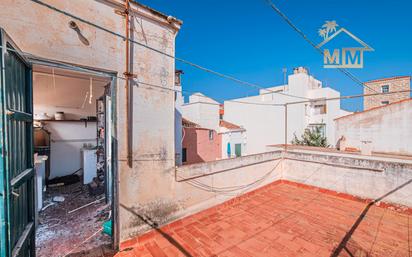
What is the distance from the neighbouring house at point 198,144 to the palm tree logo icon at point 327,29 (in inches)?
337

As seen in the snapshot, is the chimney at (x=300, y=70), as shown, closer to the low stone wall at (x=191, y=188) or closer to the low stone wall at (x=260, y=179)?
the low stone wall at (x=260, y=179)

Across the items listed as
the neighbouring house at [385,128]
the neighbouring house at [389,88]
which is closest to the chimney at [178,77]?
the neighbouring house at [385,128]

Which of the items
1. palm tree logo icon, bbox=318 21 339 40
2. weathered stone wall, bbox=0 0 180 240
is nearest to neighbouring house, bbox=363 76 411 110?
palm tree logo icon, bbox=318 21 339 40

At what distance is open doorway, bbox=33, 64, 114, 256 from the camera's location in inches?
126

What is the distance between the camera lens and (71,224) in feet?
12.2

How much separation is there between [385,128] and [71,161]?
51.9 ft

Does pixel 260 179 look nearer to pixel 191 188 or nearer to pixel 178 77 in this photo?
pixel 191 188

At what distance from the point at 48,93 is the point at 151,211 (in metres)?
5.49

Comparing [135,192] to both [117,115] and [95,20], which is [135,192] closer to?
[117,115]

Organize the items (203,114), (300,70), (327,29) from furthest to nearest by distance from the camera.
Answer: (300,70)
(203,114)
(327,29)

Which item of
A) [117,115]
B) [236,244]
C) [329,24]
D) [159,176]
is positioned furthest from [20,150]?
[329,24]

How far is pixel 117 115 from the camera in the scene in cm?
287

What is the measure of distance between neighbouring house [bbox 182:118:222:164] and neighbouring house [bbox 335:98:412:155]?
866 cm

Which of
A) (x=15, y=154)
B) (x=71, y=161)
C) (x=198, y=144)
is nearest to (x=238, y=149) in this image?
(x=198, y=144)
